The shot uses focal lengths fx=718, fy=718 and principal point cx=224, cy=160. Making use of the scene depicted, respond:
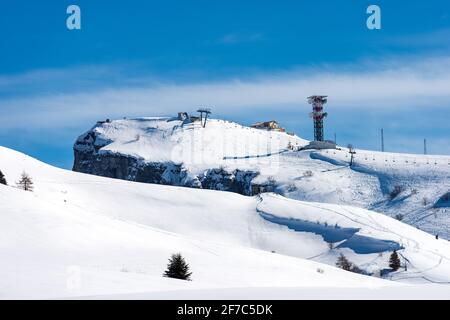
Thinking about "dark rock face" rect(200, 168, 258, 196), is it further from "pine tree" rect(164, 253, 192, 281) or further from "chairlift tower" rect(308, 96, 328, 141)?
"pine tree" rect(164, 253, 192, 281)

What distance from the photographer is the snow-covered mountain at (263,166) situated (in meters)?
108

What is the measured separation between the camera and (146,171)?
141500mm

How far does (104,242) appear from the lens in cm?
3278

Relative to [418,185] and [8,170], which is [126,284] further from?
[418,185]

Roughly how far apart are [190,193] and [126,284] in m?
57.4

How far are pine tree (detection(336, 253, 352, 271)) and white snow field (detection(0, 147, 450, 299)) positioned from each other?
150 cm

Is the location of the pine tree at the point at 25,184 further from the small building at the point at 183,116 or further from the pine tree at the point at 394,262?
the small building at the point at 183,116

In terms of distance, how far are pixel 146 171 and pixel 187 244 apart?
347ft

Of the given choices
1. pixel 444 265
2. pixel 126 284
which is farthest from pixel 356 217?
pixel 126 284

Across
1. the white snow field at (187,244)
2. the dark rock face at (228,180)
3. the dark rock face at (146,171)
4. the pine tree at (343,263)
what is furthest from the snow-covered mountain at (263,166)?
the pine tree at (343,263)

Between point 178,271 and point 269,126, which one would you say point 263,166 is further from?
point 178,271

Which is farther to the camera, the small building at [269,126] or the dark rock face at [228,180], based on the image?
the small building at [269,126]

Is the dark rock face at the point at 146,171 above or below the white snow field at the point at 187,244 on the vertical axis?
above

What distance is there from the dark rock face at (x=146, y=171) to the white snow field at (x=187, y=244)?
49.5 m
